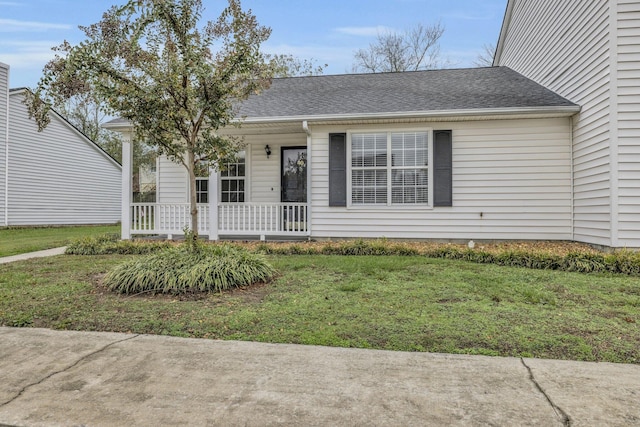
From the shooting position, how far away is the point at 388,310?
3.65 m

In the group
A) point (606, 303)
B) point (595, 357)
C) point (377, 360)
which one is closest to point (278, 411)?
point (377, 360)

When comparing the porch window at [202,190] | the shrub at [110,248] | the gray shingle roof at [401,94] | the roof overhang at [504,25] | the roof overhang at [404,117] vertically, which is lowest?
the shrub at [110,248]

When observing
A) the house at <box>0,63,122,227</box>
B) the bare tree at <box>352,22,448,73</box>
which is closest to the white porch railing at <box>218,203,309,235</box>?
the house at <box>0,63,122,227</box>

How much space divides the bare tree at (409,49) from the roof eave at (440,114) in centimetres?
1639

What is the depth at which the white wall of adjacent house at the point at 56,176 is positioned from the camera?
1461cm

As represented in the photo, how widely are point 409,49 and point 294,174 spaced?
17164 millimetres

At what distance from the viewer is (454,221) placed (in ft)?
27.0

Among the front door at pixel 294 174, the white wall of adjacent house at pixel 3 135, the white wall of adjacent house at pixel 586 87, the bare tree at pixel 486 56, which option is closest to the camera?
the white wall of adjacent house at pixel 586 87

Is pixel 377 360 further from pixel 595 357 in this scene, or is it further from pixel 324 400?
pixel 595 357

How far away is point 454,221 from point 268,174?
4.76 metres

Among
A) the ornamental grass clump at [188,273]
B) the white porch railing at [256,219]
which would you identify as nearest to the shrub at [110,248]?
the white porch railing at [256,219]

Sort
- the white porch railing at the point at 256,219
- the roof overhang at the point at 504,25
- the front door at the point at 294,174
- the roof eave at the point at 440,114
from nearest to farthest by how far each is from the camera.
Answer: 1. the roof eave at the point at 440,114
2. the white porch railing at the point at 256,219
3. the front door at the point at 294,174
4. the roof overhang at the point at 504,25

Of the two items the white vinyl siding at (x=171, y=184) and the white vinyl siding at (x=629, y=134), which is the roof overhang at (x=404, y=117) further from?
the white vinyl siding at (x=171, y=184)

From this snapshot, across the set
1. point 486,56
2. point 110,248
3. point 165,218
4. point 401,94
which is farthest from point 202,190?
point 486,56
